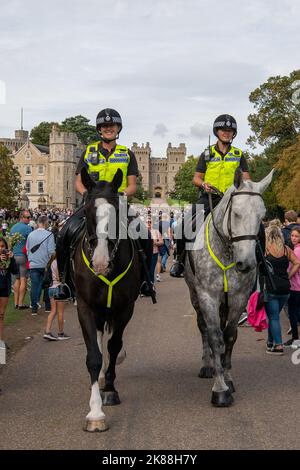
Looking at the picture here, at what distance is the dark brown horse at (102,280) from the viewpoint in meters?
7.00

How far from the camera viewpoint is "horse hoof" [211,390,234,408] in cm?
771

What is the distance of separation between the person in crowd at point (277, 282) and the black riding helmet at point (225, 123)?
9.71 feet

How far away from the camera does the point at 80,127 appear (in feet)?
501

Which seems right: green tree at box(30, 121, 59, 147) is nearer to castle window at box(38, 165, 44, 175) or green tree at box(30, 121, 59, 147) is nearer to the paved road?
castle window at box(38, 165, 44, 175)

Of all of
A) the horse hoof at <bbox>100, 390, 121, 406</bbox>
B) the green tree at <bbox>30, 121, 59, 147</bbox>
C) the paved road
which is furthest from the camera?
the green tree at <bbox>30, 121, 59, 147</bbox>

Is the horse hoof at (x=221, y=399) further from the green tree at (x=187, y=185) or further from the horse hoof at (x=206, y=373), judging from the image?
the green tree at (x=187, y=185)

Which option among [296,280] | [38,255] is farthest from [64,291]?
[38,255]

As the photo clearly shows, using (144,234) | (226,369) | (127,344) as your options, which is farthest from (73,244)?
(127,344)

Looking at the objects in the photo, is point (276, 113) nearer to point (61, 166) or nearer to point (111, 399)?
point (111, 399)

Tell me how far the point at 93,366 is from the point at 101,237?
1461 mm

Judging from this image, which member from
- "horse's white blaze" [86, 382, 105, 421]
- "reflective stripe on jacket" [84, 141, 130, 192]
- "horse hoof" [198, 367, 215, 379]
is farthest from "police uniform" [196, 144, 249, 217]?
"horse's white blaze" [86, 382, 105, 421]

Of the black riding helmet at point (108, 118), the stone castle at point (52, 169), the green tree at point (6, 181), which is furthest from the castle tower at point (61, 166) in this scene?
the black riding helmet at point (108, 118)

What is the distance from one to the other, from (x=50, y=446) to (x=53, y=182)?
13935 centimetres

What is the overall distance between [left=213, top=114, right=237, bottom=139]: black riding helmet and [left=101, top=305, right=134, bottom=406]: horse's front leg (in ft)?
9.80
